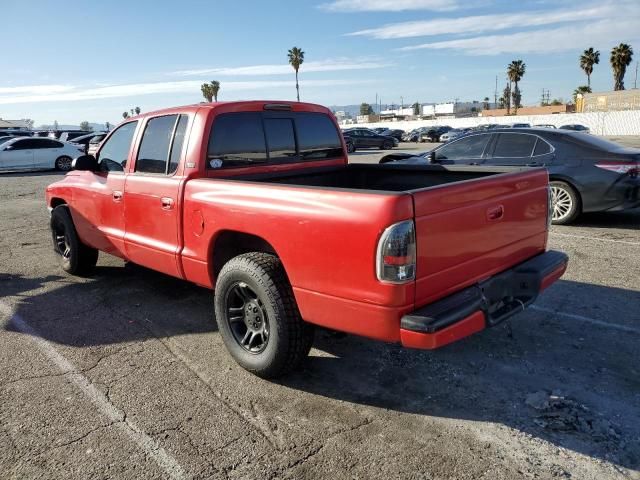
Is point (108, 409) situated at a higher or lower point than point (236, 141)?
lower

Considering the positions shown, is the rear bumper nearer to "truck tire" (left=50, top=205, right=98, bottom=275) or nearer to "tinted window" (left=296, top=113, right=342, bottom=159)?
"tinted window" (left=296, top=113, right=342, bottom=159)

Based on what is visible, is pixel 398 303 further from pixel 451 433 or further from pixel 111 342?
pixel 111 342

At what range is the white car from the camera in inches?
860

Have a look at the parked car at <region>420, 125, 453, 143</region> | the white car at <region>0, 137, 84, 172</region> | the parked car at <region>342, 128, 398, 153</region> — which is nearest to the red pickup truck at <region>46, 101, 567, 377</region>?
the white car at <region>0, 137, 84, 172</region>

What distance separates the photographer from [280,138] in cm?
467

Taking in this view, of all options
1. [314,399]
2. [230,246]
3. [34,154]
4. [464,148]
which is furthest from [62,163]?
[314,399]

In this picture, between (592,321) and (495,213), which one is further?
(592,321)

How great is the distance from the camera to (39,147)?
22312 millimetres

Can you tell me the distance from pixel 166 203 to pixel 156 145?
68 cm

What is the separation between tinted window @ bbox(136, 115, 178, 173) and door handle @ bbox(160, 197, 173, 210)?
28cm

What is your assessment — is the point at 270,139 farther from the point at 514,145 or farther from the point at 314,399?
the point at 514,145

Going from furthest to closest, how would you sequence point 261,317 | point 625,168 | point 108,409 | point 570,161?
point 570,161
point 625,168
point 261,317
point 108,409

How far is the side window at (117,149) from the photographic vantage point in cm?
501

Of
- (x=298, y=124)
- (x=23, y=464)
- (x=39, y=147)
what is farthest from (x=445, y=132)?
(x=23, y=464)
